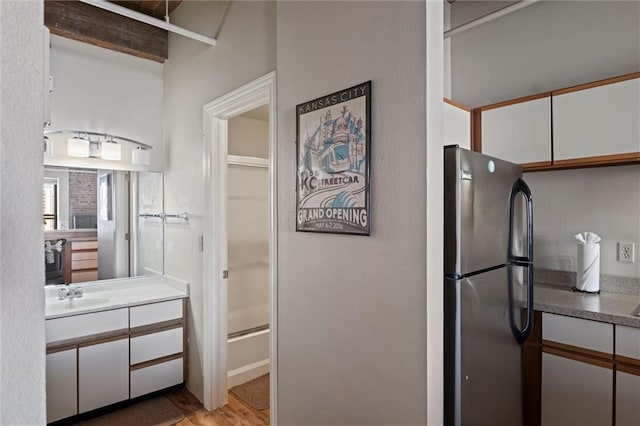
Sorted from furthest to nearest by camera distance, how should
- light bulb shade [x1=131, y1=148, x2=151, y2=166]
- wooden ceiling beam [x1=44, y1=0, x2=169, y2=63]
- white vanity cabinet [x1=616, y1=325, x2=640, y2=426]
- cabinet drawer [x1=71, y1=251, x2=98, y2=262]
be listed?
light bulb shade [x1=131, y1=148, x2=151, y2=166]
cabinet drawer [x1=71, y1=251, x2=98, y2=262]
wooden ceiling beam [x1=44, y1=0, x2=169, y2=63]
white vanity cabinet [x1=616, y1=325, x2=640, y2=426]

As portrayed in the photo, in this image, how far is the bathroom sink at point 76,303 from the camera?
8.16ft

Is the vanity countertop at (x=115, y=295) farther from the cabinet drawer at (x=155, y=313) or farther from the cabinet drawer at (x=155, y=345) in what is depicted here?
the cabinet drawer at (x=155, y=345)

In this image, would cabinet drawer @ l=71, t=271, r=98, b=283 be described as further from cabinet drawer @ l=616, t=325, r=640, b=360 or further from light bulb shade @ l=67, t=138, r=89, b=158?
cabinet drawer @ l=616, t=325, r=640, b=360

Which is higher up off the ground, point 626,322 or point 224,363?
point 626,322

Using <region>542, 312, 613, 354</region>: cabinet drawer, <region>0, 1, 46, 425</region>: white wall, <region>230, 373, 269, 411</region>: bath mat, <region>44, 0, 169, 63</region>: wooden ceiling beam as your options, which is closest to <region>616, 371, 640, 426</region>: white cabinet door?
<region>542, 312, 613, 354</region>: cabinet drawer

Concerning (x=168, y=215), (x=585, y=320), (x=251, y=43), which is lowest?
(x=585, y=320)

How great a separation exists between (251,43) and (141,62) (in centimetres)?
139

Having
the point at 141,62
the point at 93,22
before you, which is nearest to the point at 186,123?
the point at 141,62

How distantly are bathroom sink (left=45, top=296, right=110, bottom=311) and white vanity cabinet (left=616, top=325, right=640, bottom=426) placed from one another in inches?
122

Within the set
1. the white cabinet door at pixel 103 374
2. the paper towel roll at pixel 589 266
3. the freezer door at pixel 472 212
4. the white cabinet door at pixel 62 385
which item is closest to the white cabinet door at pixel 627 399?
the paper towel roll at pixel 589 266

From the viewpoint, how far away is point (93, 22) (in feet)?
8.85

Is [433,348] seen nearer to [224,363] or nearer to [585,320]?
[585,320]

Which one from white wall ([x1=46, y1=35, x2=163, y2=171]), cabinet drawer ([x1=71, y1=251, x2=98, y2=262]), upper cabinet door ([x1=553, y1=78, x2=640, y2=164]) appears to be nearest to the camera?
upper cabinet door ([x1=553, y1=78, x2=640, y2=164])

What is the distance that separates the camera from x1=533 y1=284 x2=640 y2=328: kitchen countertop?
1.74 metres
